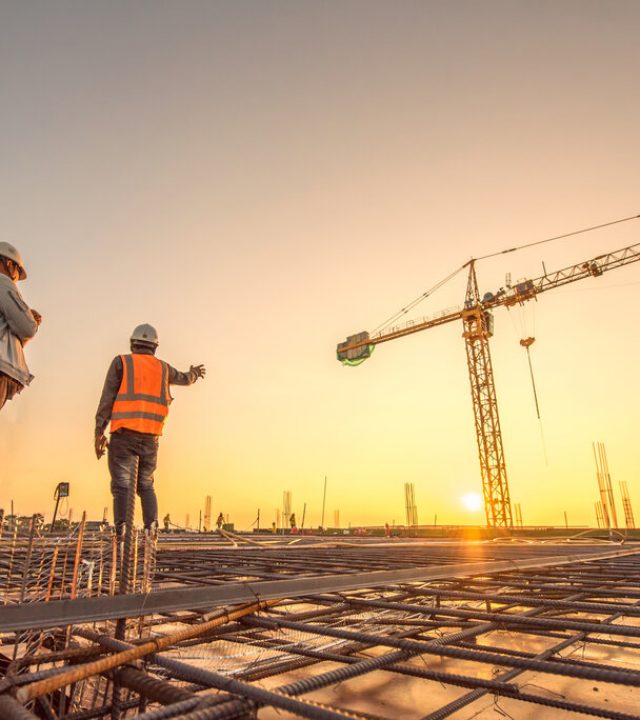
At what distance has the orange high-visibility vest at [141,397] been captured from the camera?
15.8 ft

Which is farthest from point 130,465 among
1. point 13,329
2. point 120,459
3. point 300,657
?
point 300,657

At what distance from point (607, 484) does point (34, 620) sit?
127ft

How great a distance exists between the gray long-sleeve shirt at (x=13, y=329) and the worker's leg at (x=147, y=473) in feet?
5.57

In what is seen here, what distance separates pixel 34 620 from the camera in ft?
4.60

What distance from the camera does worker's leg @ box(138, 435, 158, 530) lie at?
16.3 ft

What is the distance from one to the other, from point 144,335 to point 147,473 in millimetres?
1508

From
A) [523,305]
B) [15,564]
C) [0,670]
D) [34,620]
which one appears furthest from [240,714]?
[523,305]

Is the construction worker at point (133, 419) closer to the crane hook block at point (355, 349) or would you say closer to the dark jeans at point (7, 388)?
the dark jeans at point (7, 388)

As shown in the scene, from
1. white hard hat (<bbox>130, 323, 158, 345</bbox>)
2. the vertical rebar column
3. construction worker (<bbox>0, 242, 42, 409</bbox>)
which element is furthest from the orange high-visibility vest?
the vertical rebar column

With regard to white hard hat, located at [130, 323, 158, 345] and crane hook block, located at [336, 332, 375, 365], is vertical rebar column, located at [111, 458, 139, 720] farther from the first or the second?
crane hook block, located at [336, 332, 375, 365]

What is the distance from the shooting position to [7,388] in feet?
11.2

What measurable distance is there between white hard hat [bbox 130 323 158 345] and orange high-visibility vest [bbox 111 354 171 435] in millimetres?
329

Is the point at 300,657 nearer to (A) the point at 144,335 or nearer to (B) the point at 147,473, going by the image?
(B) the point at 147,473

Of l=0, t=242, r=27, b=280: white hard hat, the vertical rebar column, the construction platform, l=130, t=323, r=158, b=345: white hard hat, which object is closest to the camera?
the construction platform
